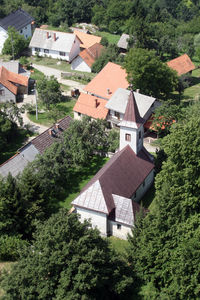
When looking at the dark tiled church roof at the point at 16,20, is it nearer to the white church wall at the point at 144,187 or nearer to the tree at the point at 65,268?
the white church wall at the point at 144,187

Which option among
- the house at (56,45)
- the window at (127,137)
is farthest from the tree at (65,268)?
the house at (56,45)

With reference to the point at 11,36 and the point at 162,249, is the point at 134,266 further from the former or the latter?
the point at 11,36

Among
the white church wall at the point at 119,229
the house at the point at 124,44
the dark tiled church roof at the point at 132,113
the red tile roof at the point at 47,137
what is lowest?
the white church wall at the point at 119,229

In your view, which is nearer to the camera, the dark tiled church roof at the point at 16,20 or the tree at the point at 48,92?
the tree at the point at 48,92

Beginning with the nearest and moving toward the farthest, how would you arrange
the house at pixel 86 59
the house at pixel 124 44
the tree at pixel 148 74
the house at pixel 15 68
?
the tree at pixel 148 74, the house at pixel 15 68, the house at pixel 86 59, the house at pixel 124 44

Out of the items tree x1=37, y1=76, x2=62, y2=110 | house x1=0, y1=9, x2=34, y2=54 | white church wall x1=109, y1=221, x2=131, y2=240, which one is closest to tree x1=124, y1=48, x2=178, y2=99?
tree x1=37, y1=76, x2=62, y2=110

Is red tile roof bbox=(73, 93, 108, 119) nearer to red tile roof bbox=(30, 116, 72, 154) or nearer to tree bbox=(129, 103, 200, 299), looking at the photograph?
red tile roof bbox=(30, 116, 72, 154)
